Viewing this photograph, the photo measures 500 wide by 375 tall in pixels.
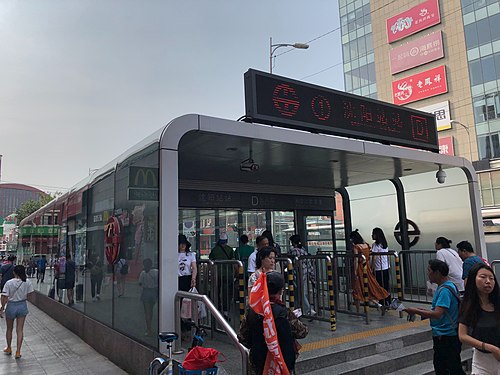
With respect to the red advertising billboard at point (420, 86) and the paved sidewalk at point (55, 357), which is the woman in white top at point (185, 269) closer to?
the paved sidewalk at point (55, 357)

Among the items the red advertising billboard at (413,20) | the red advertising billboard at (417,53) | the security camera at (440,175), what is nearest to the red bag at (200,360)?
the security camera at (440,175)

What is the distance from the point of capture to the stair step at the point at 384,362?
187 inches

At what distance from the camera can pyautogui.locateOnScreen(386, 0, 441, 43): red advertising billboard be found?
36000 mm

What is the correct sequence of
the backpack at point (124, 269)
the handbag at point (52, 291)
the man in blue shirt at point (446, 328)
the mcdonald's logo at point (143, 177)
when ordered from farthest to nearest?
the handbag at point (52, 291) < the backpack at point (124, 269) < the mcdonald's logo at point (143, 177) < the man in blue shirt at point (446, 328)

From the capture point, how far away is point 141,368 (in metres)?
4.93

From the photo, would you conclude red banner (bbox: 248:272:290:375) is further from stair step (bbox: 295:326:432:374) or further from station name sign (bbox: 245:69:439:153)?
station name sign (bbox: 245:69:439:153)

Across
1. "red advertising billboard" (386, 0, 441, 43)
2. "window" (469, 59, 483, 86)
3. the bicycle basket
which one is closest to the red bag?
the bicycle basket

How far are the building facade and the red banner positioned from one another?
2867 cm

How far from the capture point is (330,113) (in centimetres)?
657

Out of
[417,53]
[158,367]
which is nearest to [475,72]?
[417,53]

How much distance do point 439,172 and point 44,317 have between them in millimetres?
10534

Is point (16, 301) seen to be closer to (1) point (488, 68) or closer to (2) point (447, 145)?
(2) point (447, 145)

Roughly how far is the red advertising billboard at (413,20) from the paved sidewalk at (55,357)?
125 feet

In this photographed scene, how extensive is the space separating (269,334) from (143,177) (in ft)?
9.95
